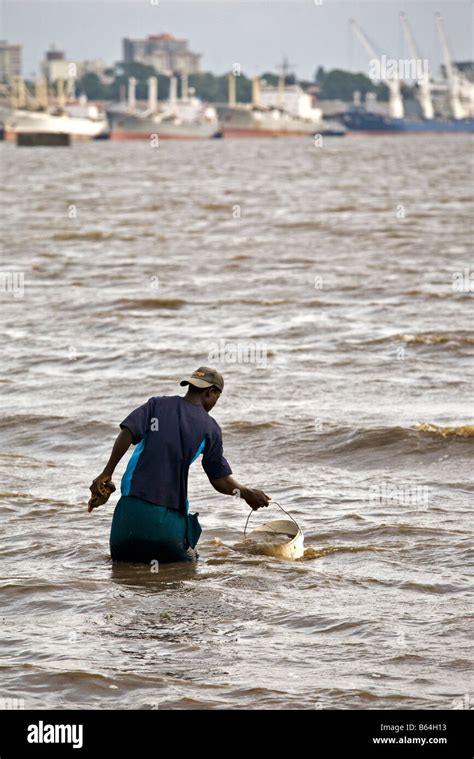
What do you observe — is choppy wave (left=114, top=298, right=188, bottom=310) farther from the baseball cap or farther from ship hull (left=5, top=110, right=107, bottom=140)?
ship hull (left=5, top=110, right=107, bottom=140)

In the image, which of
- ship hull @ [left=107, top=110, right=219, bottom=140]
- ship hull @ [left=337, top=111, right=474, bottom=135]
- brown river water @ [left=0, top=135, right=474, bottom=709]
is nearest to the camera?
brown river water @ [left=0, top=135, right=474, bottom=709]

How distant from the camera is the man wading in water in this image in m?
8.08

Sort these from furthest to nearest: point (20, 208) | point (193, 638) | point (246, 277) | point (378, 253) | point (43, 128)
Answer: point (43, 128), point (20, 208), point (378, 253), point (246, 277), point (193, 638)

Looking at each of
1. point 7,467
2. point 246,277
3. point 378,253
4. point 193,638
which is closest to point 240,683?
point 193,638

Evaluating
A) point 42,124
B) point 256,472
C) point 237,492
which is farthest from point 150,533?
point 42,124

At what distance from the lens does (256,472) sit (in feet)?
39.3

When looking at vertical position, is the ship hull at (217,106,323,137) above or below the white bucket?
above

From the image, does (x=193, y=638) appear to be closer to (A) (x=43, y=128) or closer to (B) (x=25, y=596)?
(B) (x=25, y=596)

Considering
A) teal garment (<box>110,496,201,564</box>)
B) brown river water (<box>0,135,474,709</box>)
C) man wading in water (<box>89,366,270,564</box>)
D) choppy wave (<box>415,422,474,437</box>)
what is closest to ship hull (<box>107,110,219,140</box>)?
brown river water (<box>0,135,474,709</box>)

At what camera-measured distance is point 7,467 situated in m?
12.0

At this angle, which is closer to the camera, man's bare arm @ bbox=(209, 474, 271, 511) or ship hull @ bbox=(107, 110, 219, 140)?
man's bare arm @ bbox=(209, 474, 271, 511)

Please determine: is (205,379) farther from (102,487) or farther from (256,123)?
(256,123)

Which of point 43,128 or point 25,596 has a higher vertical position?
point 43,128

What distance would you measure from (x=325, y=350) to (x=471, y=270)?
379 inches
